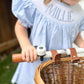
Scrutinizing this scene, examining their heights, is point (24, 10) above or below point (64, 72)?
above

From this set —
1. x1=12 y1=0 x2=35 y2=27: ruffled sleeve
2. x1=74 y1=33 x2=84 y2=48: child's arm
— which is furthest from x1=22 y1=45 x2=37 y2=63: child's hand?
x1=74 y1=33 x2=84 y2=48: child's arm

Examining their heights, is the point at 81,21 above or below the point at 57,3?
below

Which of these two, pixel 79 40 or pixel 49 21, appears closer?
pixel 49 21

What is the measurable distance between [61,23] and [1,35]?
1.45m

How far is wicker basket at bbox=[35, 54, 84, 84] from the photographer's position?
0.62m

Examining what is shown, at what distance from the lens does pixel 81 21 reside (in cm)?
81

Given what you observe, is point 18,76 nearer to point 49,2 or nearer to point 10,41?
point 49,2

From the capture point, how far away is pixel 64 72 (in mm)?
676

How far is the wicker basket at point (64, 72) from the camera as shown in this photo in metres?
0.62

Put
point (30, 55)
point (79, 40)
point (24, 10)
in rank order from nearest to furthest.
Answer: point (30, 55) → point (24, 10) → point (79, 40)

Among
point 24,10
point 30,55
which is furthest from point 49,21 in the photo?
point 30,55

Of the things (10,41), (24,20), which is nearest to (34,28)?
(24,20)

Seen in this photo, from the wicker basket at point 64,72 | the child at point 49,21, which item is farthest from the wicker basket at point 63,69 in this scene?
the child at point 49,21

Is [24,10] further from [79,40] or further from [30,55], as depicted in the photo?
[79,40]
